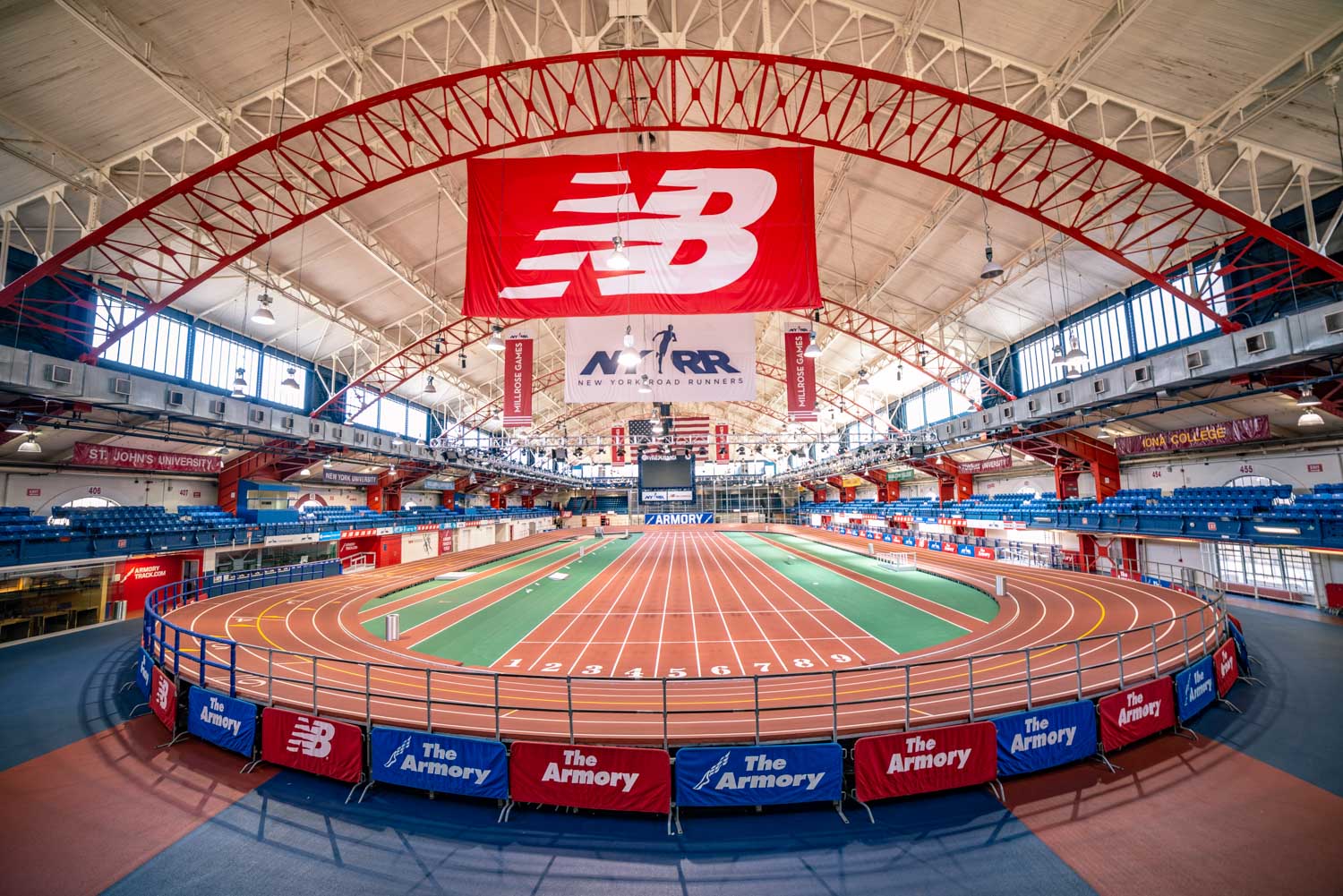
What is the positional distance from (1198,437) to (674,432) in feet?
71.5

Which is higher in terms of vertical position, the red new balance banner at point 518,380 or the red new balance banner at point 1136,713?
the red new balance banner at point 518,380

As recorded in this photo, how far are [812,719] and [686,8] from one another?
15498 millimetres

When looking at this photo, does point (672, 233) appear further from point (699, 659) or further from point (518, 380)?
point (518, 380)

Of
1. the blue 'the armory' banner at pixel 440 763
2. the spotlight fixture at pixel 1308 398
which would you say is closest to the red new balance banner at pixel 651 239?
the blue 'the armory' banner at pixel 440 763

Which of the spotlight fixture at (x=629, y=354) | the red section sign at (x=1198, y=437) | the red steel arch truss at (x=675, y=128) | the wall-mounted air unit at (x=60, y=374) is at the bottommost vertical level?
the red section sign at (x=1198, y=437)

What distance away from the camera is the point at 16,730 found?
7438 millimetres

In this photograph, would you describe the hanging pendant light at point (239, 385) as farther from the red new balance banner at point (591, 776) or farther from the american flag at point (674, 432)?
the american flag at point (674, 432)

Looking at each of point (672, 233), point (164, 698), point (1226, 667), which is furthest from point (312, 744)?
point (1226, 667)

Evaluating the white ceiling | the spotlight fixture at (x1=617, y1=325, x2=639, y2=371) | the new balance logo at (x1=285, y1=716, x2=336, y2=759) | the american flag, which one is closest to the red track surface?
the new balance logo at (x1=285, y1=716, x2=336, y2=759)

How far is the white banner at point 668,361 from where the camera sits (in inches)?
425

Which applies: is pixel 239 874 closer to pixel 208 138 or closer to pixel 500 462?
pixel 208 138

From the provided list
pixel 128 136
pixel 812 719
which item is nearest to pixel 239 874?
pixel 812 719

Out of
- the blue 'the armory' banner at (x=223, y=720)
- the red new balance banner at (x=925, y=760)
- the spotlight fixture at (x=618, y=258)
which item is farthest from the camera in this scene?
the spotlight fixture at (x=618, y=258)

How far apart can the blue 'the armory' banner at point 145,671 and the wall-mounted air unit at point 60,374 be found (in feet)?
19.2
